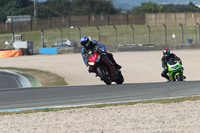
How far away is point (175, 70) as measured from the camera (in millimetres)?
15109

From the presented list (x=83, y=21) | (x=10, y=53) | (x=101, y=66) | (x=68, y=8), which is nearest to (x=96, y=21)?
(x=83, y=21)

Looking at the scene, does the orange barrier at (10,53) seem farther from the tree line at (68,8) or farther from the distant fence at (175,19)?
the tree line at (68,8)

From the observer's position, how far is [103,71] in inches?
527

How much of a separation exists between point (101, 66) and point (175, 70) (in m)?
2.99

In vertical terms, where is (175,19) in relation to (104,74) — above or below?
above

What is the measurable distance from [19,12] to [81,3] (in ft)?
68.0

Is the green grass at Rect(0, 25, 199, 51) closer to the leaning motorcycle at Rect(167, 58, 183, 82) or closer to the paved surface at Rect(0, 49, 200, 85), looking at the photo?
the paved surface at Rect(0, 49, 200, 85)

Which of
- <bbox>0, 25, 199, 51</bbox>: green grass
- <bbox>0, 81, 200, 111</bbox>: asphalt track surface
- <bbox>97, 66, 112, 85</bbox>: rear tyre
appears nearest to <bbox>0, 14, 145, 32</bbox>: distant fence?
<bbox>0, 25, 199, 51</bbox>: green grass

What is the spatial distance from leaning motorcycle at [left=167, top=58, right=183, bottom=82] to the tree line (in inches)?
3060

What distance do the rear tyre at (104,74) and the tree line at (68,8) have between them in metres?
79.0

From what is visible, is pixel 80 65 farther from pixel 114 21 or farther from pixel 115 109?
pixel 114 21

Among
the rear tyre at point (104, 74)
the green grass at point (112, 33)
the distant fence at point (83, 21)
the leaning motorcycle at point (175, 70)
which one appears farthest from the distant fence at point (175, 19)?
the rear tyre at point (104, 74)

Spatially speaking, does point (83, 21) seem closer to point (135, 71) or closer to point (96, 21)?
point (96, 21)

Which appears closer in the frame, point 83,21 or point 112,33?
point 112,33
